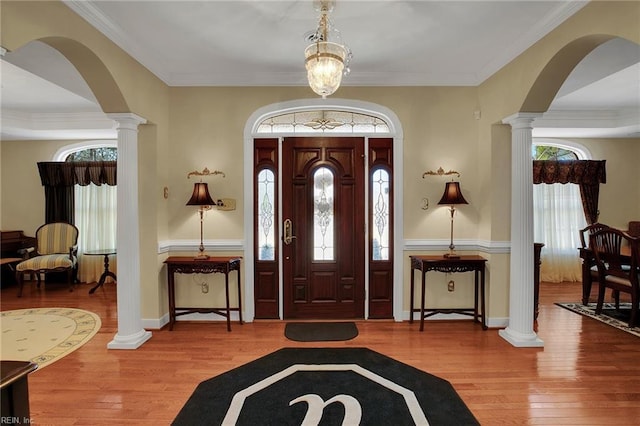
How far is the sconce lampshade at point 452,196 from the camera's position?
388 centimetres

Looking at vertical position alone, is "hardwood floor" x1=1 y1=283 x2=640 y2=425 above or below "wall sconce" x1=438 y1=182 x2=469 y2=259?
below

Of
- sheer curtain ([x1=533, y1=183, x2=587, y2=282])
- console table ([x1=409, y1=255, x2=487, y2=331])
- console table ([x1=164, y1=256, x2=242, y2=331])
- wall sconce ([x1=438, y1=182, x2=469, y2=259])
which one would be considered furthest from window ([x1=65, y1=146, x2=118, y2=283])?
sheer curtain ([x1=533, y1=183, x2=587, y2=282])

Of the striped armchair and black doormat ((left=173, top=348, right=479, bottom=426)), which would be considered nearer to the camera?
black doormat ((left=173, top=348, right=479, bottom=426))

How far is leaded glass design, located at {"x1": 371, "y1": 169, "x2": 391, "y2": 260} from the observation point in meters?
4.24

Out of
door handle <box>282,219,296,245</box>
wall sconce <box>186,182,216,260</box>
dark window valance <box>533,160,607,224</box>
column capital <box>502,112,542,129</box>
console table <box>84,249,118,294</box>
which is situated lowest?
console table <box>84,249,118,294</box>

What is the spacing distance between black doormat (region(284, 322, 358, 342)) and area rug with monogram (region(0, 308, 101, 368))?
2.29 metres

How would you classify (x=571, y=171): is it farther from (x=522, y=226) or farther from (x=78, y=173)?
(x=78, y=173)

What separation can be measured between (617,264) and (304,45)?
4.76 meters

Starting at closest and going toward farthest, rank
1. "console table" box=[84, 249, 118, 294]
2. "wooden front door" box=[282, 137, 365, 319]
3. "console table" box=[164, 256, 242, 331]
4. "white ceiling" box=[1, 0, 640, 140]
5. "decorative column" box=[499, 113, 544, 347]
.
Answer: "white ceiling" box=[1, 0, 640, 140]
"decorative column" box=[499, 113, 544, 347]
"console table" box=[164, 256, 242, 331]
"wooden front door" box=[282, 137, 365, 319]
"console table" box=[84, 249, 118, 294]

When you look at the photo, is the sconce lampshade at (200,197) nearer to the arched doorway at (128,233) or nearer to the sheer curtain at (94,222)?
the arched doorway at (128,233)

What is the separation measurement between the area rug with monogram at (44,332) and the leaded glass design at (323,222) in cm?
285

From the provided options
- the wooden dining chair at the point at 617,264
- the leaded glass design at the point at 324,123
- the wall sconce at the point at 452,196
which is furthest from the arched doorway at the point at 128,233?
the wooden dining chair at the point at 617,264

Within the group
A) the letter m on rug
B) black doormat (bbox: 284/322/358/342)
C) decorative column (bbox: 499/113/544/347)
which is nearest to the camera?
the letter m on rug

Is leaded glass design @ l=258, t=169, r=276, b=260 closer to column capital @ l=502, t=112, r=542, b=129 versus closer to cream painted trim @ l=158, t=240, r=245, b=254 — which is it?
cream painted trim @ l=158, t=240, r=245, b=254
